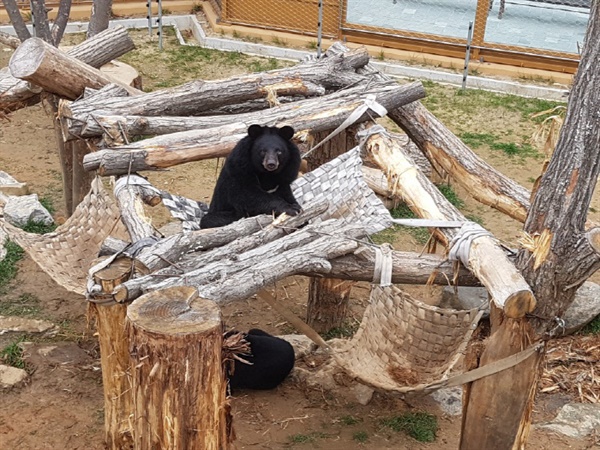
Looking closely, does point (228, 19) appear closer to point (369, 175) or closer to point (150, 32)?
point (150, 32)

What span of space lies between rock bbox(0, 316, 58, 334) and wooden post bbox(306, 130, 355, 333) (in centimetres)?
186

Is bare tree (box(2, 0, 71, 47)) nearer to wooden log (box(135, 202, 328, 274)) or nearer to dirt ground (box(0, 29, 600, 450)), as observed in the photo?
dirt ground (box(0, 29, 600, 450))

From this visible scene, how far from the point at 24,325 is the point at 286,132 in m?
2.44

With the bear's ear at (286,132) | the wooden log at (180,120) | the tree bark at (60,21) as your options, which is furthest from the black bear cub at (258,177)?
the tree bark at (60,21)

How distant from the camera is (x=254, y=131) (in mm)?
4855

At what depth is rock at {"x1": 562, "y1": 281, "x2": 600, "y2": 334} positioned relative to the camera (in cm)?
602

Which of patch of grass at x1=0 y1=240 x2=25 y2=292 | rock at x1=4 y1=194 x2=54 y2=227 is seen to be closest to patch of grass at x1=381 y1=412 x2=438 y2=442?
patch of grass at x1=0 y1=240 x2=25 y2=292

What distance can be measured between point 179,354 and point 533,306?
5.08 feet

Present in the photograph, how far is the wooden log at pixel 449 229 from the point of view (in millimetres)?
3467

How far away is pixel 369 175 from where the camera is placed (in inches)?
297

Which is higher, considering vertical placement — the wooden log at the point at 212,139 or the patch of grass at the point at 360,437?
the wooden log at the point at 212,139

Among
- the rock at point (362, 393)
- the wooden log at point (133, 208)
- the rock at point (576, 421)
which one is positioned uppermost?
the wooden log at point (133, 208)

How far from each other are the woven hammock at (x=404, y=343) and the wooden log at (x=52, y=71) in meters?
2.40

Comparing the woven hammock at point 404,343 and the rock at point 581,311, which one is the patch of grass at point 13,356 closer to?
the woven hammock at point 404,343
